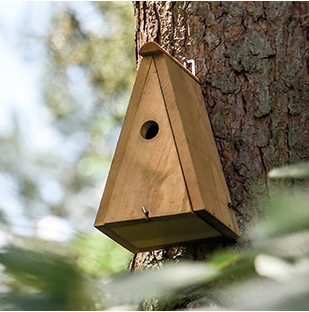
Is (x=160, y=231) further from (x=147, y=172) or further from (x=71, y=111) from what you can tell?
(x=71, y=111)

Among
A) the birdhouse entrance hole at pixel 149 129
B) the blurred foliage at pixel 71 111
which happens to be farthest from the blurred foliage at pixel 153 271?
the blurred foliage at pixel 71 111

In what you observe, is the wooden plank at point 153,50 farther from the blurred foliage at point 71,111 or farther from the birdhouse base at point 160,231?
the blurred foliage at point 71,111

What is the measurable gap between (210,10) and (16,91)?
7.79 ft

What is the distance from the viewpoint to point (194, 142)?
1.47 meters

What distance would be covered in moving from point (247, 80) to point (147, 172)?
0.35 metres

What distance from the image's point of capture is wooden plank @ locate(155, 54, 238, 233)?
1.40 m

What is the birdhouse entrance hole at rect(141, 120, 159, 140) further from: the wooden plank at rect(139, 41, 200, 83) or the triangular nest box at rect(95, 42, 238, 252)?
the wooden plank at rect(139, 41, 200, 83)

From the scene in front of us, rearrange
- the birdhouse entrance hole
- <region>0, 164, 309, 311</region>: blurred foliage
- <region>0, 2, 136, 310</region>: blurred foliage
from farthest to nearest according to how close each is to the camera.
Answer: <region>0, 2, 136, 310</region>: blurred foliage < the birdhouse entrance hole < <region>0, 164, 309, 311</region>: blurred foliage

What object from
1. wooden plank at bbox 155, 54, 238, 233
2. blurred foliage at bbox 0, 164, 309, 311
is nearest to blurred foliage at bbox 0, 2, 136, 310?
wooden plank at bbox 155, 54, 238, 233

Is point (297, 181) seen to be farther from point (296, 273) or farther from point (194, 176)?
point (296, 273)

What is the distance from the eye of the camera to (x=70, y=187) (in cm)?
351

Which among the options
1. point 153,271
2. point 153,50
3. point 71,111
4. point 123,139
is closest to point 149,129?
point 123,139

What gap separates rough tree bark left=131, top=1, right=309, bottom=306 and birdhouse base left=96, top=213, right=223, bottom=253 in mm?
42

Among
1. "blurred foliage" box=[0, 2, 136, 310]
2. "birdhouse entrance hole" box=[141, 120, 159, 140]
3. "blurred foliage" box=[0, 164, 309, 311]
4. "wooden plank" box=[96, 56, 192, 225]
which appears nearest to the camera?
"blurred foliage" box=[0, 164, 309, 311]
